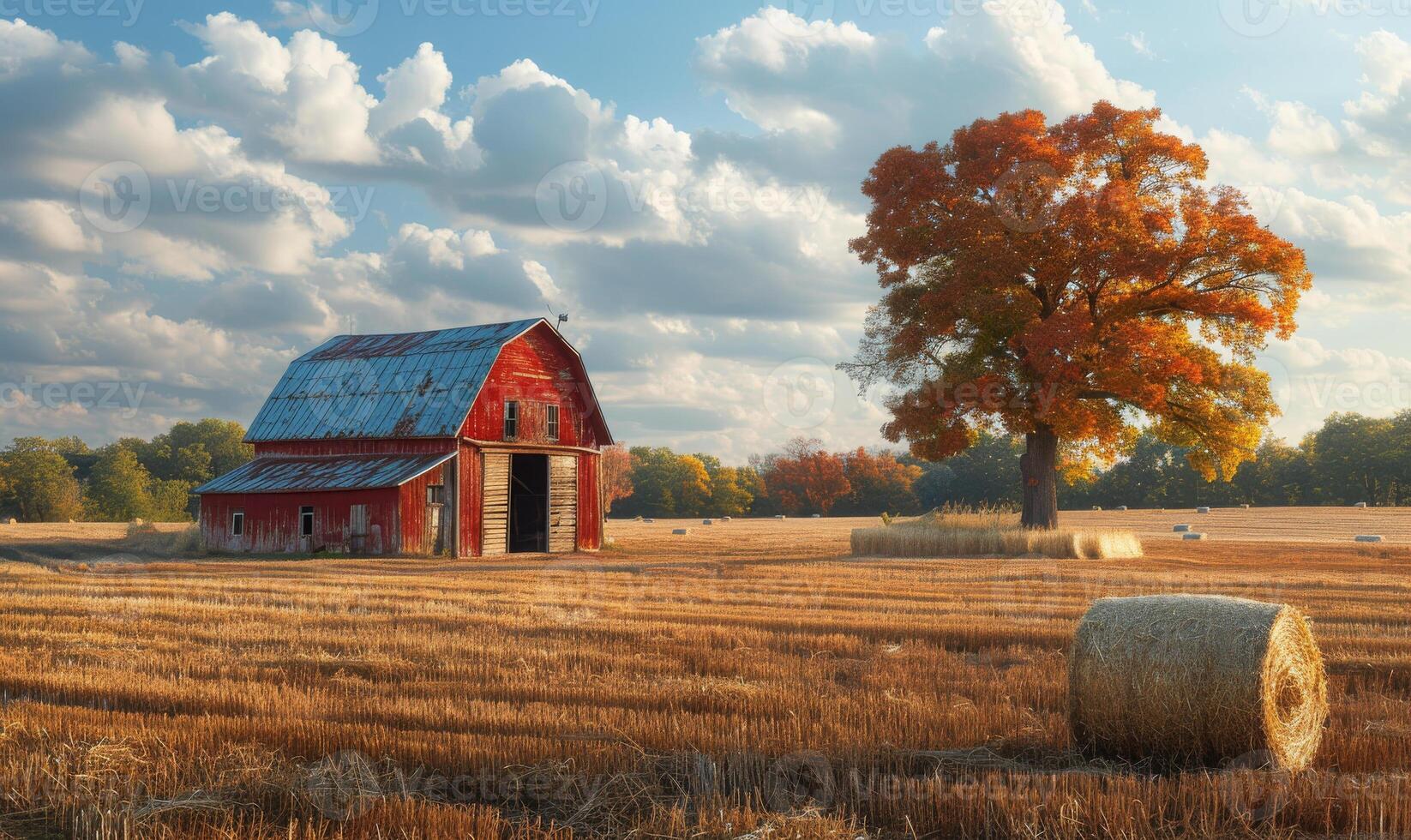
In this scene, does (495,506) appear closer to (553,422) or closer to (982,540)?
(553,422)

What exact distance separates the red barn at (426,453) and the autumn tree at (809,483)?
62.0 metres

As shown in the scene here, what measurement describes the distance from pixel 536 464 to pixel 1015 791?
33017 mm

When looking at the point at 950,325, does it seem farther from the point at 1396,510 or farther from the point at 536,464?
the point at 1396,510

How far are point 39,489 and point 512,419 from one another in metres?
62.2

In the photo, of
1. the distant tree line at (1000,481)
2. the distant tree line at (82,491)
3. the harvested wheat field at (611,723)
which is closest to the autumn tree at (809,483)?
the distant tree line at (1000,481)

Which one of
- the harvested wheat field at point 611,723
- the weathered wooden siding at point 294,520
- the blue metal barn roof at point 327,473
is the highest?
the blue metal barn roof at point 327,473

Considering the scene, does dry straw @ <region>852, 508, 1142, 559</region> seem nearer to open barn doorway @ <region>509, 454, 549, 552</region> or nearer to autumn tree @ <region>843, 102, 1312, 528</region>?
autumn tree @ <region>843, 102, 1312, 528</region>

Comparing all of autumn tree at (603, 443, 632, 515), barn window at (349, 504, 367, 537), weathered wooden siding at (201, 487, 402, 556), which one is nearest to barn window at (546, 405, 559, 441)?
weathered wooden siding at (201, 487, 402, 556)

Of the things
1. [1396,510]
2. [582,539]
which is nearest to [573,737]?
[582,539]

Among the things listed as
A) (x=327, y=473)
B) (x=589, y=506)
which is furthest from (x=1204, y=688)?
(x=589, y=506)

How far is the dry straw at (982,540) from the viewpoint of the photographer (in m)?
30.2

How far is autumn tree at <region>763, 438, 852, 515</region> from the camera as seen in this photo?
3898 inches

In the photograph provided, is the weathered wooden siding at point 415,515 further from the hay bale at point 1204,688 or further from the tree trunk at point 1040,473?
the hay bale at point 1204,688

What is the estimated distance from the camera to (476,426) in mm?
33781
